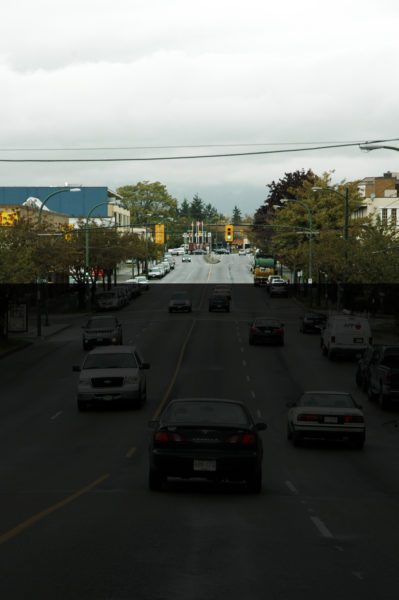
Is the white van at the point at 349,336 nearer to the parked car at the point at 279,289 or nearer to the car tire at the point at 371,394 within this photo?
the car tire at the point at 371,394

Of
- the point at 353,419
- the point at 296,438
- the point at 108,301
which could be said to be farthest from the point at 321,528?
the point at 108,301

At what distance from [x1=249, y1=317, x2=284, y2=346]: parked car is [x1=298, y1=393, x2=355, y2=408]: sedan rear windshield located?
105 ft

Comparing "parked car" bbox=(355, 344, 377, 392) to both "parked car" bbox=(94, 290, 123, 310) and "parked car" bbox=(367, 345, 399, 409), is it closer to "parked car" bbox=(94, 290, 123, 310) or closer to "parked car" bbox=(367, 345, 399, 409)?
"parked car" bbox=(367, 345, 399, 409)

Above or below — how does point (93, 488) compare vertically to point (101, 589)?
below

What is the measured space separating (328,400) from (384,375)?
895 centimetres

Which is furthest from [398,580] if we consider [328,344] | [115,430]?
[328,344]

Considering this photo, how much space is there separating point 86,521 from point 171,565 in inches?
124

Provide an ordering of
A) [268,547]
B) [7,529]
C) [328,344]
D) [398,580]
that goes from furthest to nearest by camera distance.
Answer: [328,344], [7,529], [268,547], [398,580]

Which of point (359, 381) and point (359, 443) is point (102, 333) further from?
point (359, 443)

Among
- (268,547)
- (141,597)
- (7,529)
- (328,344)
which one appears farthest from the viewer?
(328,344)

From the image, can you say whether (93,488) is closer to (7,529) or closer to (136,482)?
(136,482)

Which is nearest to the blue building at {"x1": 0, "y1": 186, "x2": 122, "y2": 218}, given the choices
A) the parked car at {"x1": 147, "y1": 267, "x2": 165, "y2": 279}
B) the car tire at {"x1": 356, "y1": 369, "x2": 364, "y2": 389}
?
the parked car at {"x1": 147, "y1": 267, "x2": 165, "y2": 279}

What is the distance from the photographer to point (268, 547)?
11.8 meters

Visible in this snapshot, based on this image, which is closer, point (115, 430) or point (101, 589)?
point (101, 589)
